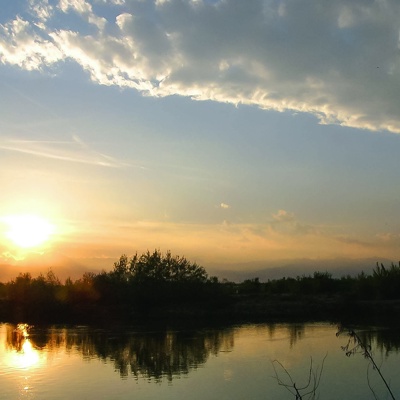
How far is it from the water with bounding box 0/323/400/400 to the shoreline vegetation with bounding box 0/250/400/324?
10667 mm

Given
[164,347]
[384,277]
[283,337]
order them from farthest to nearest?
[384,277]
[283,337]
[164,347]

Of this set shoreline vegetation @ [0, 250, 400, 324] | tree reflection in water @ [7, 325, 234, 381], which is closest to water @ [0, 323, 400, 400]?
tree reflection in water @ [7, 325, 234, 381]

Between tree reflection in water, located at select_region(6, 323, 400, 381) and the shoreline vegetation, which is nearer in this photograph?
tree reflection in water, located at select_region(6, 323, 400, 381)

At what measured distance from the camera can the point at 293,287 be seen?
49.8 m

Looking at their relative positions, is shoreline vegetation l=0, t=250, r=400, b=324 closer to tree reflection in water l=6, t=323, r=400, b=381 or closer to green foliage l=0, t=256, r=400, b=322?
green foliage l=0, t=256, r=400, b=322

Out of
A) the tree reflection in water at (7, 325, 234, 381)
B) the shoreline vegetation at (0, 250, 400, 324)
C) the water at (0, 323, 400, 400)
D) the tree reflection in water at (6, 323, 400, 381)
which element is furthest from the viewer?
the shoreline vegetation at (0, 250, 400, 324)

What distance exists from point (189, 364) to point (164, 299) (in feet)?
77.4

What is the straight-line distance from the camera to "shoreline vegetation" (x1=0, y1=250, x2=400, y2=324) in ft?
134

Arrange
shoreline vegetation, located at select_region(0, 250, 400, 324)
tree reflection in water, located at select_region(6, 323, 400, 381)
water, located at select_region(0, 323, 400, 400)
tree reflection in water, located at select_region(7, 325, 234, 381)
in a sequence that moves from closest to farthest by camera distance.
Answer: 1. water, located at select_region(0, 323, 400, 400)
2. tree reflection in water, located at select_region(7, 325, 234, 381)
3. tree reflection in water, located at select_region(6, 323, 400, 381)
4. shoreline vegetation, located at select_region(0, 250, 400, 324)

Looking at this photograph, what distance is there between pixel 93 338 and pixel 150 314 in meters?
14.1

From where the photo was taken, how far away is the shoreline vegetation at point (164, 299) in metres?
40.9

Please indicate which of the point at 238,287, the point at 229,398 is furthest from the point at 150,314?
the point at 229,398

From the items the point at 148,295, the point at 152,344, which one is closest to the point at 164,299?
the point at 148,295

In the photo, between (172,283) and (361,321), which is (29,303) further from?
(361,321)
